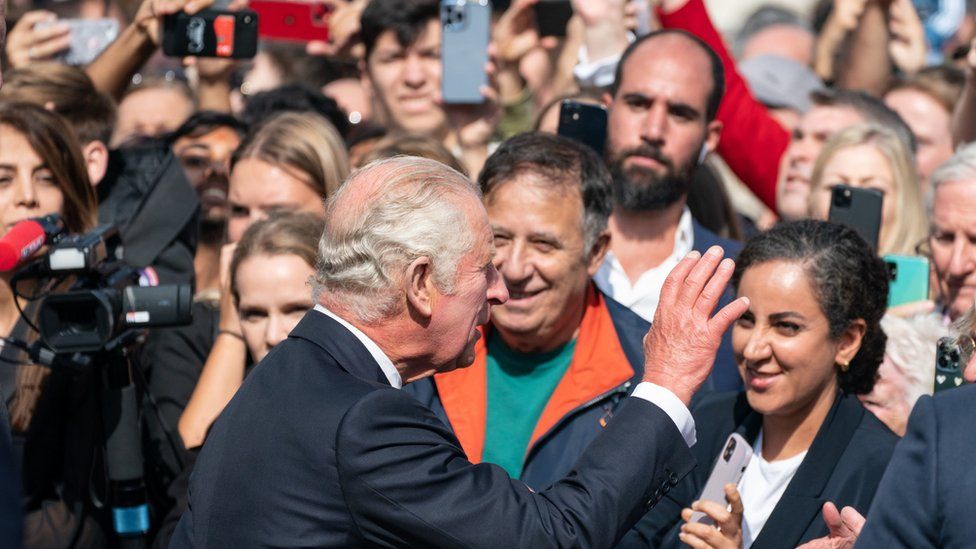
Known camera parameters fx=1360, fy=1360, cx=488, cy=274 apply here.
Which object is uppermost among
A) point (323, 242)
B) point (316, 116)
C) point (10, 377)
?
point (323, 242)

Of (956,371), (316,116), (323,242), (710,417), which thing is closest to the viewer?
(323,242)

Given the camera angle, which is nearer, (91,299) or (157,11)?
(91,299)

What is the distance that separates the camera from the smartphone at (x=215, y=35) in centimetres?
527

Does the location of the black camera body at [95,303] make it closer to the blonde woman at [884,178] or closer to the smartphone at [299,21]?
the blonde woman at [884,178]

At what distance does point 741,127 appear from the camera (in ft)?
18.9

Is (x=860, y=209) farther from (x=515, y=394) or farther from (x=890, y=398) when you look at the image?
(x=515, y=394)

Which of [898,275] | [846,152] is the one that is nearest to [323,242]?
[898,275]

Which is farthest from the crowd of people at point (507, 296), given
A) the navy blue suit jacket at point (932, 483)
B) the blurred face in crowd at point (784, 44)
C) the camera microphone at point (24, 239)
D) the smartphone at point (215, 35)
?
the blurred face in crowd at point (784, 44)

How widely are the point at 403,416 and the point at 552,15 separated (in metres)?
3.60

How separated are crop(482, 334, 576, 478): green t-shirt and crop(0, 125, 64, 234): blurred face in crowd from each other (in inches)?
60.7

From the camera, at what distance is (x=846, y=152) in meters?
5.15

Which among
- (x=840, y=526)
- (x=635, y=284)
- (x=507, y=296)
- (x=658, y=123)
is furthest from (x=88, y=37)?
(x=840, y=526)

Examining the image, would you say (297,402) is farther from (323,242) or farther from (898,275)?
(898,275)

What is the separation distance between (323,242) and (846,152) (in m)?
2.92
